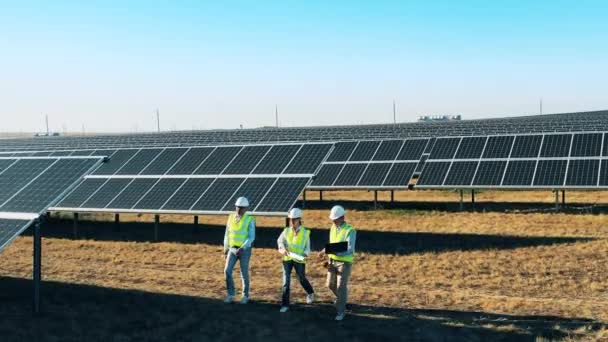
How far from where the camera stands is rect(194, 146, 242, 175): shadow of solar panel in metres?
22.1

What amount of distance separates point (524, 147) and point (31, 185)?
20.8 m

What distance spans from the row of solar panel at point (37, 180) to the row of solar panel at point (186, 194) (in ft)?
21.1

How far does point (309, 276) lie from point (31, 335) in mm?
6900

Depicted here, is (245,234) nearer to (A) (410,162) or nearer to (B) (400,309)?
(B) (400,309)

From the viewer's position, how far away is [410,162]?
27.0 metres

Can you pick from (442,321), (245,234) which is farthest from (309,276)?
(442,321)

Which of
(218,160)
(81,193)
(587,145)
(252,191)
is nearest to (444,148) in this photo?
(587,145)

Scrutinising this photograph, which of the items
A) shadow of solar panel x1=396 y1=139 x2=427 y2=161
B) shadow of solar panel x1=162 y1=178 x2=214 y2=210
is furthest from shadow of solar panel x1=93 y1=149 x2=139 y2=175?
shadow of solar panel x1=396 y1=139 x2=427 y2=161

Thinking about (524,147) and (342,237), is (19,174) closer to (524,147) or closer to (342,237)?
(342,237)

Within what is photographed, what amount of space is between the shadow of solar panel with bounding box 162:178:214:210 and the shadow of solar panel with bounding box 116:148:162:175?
3.47 metres

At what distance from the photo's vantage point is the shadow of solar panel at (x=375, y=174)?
25.7 m

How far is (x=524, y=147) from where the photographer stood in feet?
86.4

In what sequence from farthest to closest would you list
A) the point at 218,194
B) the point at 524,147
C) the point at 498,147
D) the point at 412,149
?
the point at 412,149 → the point at 498,147 → the point at 524,147 → the point at 218,194

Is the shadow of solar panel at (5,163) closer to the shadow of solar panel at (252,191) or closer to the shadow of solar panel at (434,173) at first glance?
the shadow of solar panel at (252,191)
